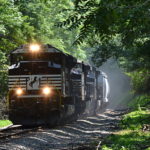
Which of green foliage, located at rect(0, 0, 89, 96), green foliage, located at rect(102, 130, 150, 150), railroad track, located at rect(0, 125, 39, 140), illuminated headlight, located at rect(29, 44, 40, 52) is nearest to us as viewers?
green foliage, located at rect(102, 130, 150, 150)

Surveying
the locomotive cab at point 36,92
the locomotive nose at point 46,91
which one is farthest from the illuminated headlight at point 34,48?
the locomotive nose at point 46,91

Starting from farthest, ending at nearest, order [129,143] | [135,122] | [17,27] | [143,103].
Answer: [143,103] < [17,27] < [135,122] < [129,143]

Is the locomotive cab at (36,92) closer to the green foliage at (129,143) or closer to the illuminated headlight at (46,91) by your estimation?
the illuminated headlight at (46,91)

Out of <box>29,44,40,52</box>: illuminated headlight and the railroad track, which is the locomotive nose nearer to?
the railroad track

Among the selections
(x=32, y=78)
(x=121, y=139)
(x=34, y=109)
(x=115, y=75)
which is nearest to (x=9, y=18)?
(x=32, y=78)

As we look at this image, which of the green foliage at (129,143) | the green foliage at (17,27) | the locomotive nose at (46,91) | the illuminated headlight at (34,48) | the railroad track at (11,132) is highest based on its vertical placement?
the green foliage at (17,27)

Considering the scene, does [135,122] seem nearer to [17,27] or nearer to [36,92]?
[36,92]

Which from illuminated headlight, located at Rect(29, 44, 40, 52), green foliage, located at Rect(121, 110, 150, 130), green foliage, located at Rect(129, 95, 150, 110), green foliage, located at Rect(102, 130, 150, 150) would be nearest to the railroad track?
illuminated headlight, located at Rect(29, 44, 40, 52)

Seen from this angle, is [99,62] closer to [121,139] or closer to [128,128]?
[128,128]

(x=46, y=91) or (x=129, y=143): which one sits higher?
(x=46, y=91)

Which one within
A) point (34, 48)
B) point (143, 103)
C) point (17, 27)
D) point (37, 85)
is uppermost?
point (17, 27)

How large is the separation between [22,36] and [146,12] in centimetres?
1838

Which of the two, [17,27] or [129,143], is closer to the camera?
[129,143]

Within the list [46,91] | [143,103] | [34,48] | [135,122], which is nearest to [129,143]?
[135,122]
